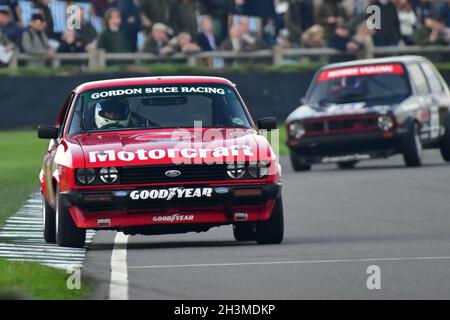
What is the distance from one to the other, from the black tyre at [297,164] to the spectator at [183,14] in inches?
262

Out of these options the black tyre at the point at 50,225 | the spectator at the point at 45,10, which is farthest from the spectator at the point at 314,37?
the black tyre at the point at 50,225

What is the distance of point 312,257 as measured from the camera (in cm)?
1225

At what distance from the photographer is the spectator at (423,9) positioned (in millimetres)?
34562

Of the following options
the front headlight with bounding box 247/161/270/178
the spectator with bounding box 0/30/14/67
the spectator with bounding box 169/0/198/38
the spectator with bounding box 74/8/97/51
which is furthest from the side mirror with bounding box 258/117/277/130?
the spectator with bounding box 0/30/14/67

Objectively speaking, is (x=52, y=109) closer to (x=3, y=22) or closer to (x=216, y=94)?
(x=3, y=22)

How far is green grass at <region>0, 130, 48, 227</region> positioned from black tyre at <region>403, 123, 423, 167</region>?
5302mm

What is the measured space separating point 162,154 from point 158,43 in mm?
20274

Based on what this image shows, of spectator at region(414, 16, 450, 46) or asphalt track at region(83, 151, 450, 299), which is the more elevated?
asphalt track at region(83, 151, 450, 299)

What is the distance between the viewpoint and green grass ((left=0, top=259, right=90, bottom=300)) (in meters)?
9.73

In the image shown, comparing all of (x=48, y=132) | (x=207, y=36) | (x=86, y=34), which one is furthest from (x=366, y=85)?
(x=48, y=132)

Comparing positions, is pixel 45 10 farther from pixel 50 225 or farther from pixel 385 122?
pixel 50 225

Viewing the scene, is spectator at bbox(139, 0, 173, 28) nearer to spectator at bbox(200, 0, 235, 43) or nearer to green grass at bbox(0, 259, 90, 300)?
spectator at bbox(200, 0, 235, 43)
